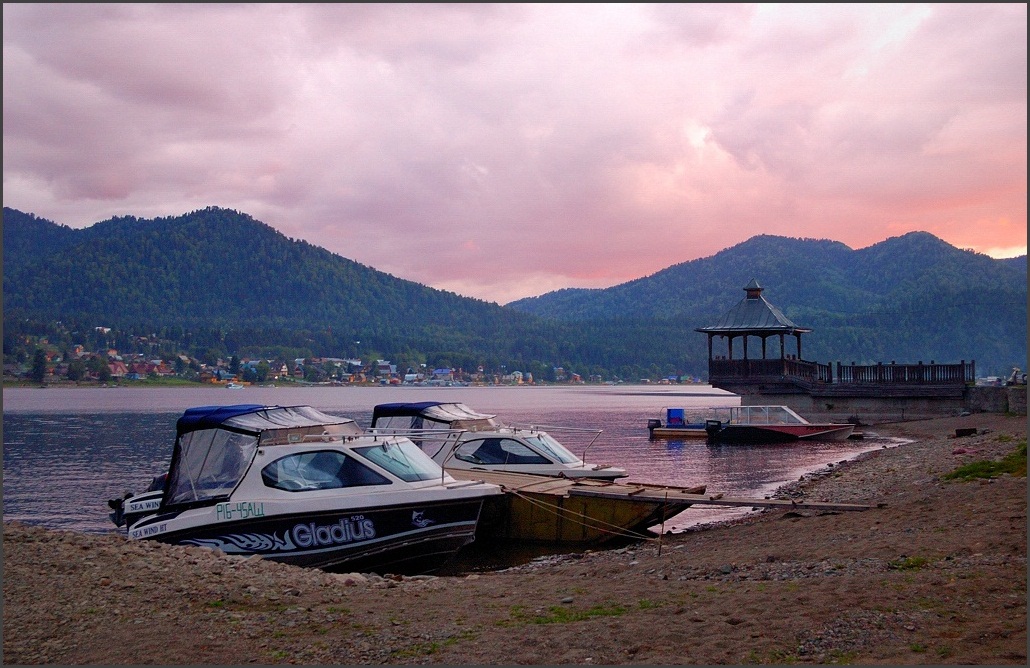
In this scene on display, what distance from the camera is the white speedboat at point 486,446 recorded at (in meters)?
22.0

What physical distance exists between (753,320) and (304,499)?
45.6 meters

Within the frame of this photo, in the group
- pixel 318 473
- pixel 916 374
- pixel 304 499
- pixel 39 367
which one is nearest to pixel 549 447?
pixel 318 473

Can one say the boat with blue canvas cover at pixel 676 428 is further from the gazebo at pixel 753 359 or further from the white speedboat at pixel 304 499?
the white speedboat at pixel 304 499

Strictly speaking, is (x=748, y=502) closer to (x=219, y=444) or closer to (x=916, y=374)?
(x=219, y=444)

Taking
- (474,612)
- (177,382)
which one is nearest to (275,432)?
(474,612)

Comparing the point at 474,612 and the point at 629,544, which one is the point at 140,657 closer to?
the point at 474,612

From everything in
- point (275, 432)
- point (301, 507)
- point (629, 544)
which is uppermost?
point (275, 432)

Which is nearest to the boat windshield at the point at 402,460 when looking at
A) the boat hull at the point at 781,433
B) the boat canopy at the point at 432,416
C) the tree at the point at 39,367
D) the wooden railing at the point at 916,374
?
the boat canopy at the point at 432,416

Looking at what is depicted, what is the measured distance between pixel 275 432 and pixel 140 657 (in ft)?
23.9

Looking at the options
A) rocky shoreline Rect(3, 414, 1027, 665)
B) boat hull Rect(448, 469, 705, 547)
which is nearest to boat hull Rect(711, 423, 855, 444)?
boat hull Rect(448, 469, 705, 547)

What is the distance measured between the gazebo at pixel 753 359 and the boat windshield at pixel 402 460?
129 ft

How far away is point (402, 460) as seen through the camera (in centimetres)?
1620

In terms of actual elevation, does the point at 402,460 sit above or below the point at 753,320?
below

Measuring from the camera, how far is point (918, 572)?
9.55 m
